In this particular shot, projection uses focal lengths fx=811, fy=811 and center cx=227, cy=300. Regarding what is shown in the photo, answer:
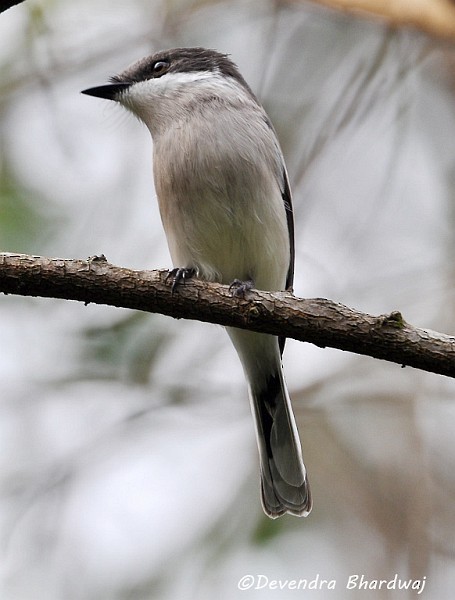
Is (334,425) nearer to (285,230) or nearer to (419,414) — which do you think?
(419,414)

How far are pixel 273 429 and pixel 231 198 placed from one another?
1303mm

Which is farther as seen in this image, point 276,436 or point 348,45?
point 348,45

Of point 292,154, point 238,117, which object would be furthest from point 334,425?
point 238,117

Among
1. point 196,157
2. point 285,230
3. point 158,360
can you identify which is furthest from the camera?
point 158,360

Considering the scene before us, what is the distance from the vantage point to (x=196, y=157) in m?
4.11

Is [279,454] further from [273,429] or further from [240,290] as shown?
[240,290]

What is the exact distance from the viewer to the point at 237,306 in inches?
124

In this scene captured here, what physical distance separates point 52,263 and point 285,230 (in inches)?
65.2

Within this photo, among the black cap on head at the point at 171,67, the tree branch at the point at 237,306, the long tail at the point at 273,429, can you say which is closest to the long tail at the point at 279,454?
the long tail at the point at 273,429

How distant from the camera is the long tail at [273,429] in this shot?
14.2ft

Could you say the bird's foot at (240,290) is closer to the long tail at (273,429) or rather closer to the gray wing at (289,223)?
the long tail at (273,429)

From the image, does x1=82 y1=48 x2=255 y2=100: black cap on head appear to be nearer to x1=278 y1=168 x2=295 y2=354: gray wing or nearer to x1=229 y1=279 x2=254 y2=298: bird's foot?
x1=278 y1=168 x2=295 y2=354: gray wing

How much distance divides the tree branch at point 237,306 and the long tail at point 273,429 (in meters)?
1.32

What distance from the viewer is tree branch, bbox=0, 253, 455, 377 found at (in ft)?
9.46
